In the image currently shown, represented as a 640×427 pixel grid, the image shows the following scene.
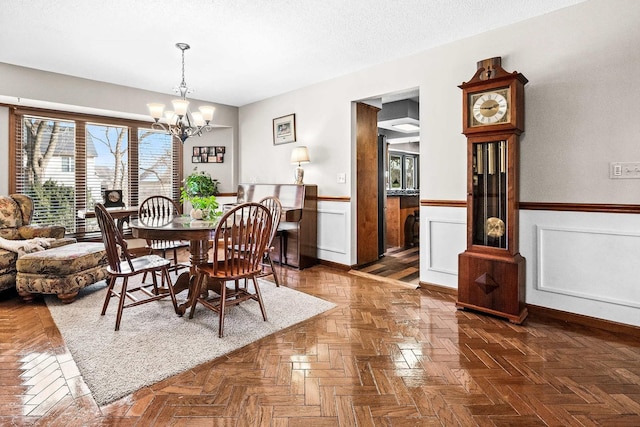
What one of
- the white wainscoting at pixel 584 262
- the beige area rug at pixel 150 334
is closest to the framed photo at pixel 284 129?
the beige area rug at pixel 150 334

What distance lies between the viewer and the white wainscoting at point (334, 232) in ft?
13.9

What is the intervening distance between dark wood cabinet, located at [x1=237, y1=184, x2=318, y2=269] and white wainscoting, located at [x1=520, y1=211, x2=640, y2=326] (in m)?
2.34

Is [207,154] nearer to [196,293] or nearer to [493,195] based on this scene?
[196,293]

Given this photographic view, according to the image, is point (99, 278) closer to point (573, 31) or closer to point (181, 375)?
point (181, 375)

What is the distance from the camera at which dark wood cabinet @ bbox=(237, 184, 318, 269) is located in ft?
13.9

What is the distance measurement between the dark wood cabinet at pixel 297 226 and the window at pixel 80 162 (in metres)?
2.14

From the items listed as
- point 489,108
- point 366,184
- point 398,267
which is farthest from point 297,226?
point 489,108

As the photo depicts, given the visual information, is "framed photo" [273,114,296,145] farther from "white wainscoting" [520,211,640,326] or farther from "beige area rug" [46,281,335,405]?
"white wainscoting" [520,211,640,326]

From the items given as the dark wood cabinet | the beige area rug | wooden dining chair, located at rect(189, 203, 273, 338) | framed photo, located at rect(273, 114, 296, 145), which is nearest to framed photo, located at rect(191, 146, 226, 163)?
framed photo, located at rect(273, 114, 296, 145)

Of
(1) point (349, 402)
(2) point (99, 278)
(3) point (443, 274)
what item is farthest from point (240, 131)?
(1) point (349, 402)

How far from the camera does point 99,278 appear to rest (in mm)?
3275

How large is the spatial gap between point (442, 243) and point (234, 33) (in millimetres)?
2690

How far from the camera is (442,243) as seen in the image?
3.36 metres

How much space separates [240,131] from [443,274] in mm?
3971
